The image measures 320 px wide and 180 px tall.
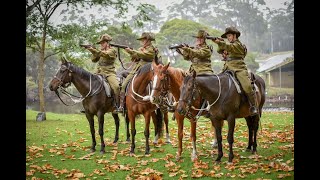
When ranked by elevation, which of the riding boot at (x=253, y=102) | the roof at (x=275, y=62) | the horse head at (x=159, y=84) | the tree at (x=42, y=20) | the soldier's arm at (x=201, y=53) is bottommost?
the riding boot at (x=253, y=102)

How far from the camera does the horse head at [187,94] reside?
512cm

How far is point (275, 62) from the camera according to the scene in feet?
22.6

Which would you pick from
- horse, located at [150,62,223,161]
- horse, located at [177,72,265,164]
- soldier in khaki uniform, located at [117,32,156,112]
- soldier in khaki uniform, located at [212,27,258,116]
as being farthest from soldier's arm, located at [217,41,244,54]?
soldier in khaki uniform, located at [117,32,156,112]

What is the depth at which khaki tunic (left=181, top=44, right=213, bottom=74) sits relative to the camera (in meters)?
5.90

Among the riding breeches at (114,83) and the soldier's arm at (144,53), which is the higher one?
the soldier's arm at (144,53)

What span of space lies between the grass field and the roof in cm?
91

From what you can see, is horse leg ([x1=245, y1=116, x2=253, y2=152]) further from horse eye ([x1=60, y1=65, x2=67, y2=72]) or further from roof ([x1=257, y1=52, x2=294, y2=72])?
horse eye ([x1=60, y1=65, x2=67, y2=72])

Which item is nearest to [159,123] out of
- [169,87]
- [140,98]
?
[140,98]

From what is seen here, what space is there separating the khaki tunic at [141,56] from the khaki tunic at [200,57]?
0.82m

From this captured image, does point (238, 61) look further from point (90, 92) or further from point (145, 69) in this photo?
point (90, 92)

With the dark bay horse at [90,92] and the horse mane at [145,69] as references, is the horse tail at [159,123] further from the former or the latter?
the horse mane at [145,69]

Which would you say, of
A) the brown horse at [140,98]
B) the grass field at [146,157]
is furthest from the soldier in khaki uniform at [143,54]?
the grass field at [146,157]

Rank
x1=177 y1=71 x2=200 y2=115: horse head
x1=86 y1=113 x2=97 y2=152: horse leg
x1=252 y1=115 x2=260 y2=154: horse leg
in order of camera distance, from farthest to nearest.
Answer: x1=86 y1=113 x2=97 y2=152: horse leg < x1=252 y1=115 x2=260 y2=154: horse leg < x1=177 y1=71 x2=200 y2=115: horse head
